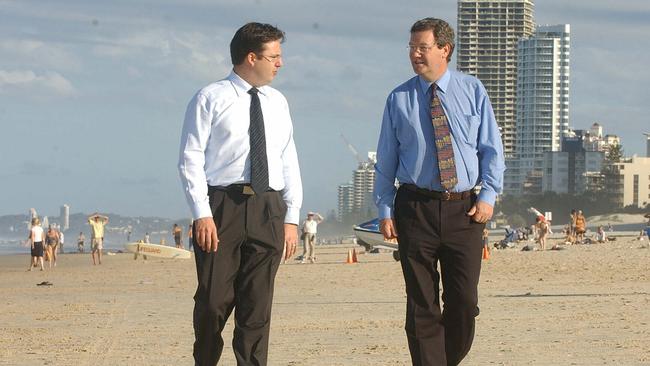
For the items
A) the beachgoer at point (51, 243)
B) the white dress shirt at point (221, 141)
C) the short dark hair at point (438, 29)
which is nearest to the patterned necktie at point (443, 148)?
the short dark hair at point (438, 29)

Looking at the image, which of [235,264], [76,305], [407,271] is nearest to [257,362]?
[235,264]

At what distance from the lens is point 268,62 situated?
7.32 metres

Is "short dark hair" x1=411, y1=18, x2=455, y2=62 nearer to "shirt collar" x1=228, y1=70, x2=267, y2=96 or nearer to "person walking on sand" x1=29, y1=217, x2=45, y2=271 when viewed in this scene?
"shirt collar" x1=228, y1=70, x2=267, y2=96

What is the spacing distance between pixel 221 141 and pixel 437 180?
3.90 ft

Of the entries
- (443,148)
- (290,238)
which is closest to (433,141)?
(443,148)

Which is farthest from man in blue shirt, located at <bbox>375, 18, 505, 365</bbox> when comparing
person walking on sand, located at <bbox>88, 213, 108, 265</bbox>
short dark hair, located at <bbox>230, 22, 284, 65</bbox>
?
person walking on sand, located at <bbox>88, 213, 108, 265</bbox>

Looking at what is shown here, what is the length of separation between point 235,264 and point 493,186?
1478mm

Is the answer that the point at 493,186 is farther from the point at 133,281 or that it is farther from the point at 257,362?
the point at 133,281

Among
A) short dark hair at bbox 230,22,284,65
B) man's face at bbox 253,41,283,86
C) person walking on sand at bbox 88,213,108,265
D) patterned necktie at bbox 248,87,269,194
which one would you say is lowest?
person walking on sand at bbox 88,213,108,265

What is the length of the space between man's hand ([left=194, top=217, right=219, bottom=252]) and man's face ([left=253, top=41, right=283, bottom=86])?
0.84 m

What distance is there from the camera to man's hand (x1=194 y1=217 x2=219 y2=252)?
704 cm

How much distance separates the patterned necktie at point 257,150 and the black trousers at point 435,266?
85cm

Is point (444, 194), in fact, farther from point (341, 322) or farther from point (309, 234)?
point (309, 234)

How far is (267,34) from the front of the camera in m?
7.28
